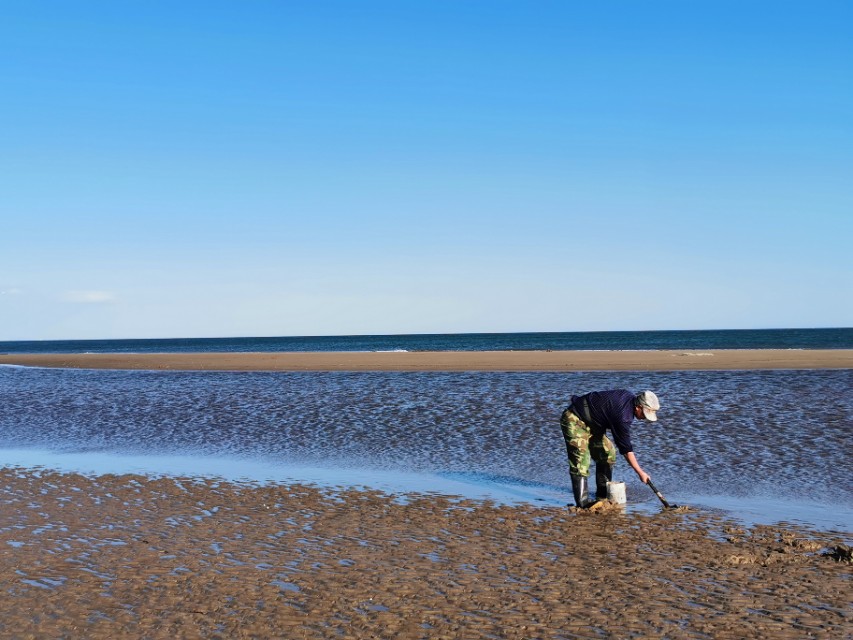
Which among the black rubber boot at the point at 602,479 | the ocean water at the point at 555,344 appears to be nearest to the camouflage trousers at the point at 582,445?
the black rubber boot at the point at 602,479

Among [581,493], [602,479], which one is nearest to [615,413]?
[602,479]

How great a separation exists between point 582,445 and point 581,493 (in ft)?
1.83

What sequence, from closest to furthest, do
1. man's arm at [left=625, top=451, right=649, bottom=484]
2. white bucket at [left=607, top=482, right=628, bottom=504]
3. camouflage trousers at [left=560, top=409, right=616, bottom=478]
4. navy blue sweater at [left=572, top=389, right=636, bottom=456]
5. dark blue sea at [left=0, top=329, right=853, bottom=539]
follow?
1. man's arm at [left=625, top=451, right=649, bottom=484]
2. navy blue sweater at [left=572, top=389, right=636, bottom=456]
3. white bucket at [left=607, top=482, right=628, bottom=504]
4. camouflage trousers at [left=560, top=409, right=616, bottom=478]
5. dark blue sea at [left=0, top=329, right=853, bottom=539]

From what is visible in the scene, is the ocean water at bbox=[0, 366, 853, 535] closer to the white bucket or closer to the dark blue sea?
the dark blue sea

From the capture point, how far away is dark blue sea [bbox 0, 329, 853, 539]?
36.0ft

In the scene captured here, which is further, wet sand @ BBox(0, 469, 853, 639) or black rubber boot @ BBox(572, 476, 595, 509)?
black rubber boot @ BBox(572, 476, 595, 509)

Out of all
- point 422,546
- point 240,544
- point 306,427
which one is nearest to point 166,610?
point 240,544

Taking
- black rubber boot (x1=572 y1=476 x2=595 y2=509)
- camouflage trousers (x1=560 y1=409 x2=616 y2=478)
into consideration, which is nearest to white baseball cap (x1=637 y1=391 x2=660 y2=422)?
camouflage trousers (x1=560 y1=409 x2=616 y2=478)

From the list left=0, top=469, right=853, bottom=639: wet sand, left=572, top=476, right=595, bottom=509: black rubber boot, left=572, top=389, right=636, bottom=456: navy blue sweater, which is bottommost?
left=0, top=469, right=853, bottom=639: wet sand

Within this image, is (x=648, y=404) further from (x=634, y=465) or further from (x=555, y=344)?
(x=555, y=344)

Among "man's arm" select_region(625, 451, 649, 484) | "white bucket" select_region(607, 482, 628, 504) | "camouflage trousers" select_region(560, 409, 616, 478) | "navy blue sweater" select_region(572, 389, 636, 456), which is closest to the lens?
"man's arm" select_region(625, 451, 649, 484)

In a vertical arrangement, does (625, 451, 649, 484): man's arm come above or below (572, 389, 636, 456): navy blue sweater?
below

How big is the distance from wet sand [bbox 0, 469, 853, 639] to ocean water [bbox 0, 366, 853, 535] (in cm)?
150

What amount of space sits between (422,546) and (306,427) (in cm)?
1023
